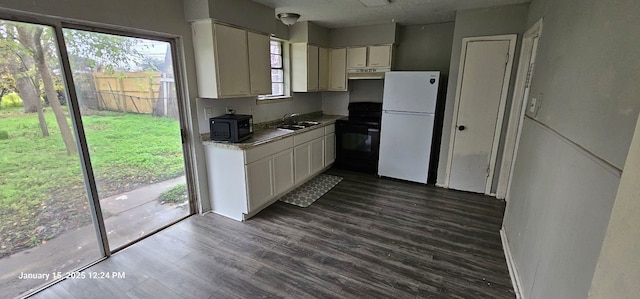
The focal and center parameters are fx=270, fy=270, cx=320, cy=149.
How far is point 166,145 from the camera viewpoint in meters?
2.82

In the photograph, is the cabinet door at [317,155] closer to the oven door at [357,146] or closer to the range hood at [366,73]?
the oven door at [357,146]

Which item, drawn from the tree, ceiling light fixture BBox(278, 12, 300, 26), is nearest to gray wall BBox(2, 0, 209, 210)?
the tree

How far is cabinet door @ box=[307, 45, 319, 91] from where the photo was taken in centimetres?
423

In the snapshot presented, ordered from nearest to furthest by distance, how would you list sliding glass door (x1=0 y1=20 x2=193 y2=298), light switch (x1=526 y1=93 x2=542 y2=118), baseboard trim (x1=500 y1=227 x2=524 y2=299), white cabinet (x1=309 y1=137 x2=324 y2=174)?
sliding glass door (x1=0 y1=20 x2=193 y2=298)
baseboard trim (x1=500 y1=227 x2=524 y2=299)
light switch (x1=526 y1=93 x2=542 y2=118)
white cabinet (x1=309 y1=137 x2=324 y2=174)

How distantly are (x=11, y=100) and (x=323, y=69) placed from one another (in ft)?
12.1

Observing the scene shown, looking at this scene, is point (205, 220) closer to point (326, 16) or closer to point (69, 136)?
point (69, 136)

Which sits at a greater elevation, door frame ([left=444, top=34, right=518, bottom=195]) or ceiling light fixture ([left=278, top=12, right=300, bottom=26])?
ceiling light fixture ([left=278, top=12, right=300, bottom=26])

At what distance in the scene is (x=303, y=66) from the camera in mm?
4211

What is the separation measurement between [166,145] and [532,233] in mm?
3263

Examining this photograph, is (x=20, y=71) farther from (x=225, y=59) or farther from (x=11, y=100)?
(x=225, y=59)

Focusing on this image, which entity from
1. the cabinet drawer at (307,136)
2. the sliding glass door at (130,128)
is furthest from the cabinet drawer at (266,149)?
the sliding glass door at (130,128)

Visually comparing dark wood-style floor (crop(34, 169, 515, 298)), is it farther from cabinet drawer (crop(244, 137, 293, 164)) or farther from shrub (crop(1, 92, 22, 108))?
shrub (crop(1, 92, 22, 108))

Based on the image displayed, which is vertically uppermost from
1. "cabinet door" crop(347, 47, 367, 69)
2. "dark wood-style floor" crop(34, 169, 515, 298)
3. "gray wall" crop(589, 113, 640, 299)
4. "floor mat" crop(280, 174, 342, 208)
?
"cabinet door" crop(347, 47, 367, 69)

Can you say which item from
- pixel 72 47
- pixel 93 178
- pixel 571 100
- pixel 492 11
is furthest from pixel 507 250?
pixel 72 47
